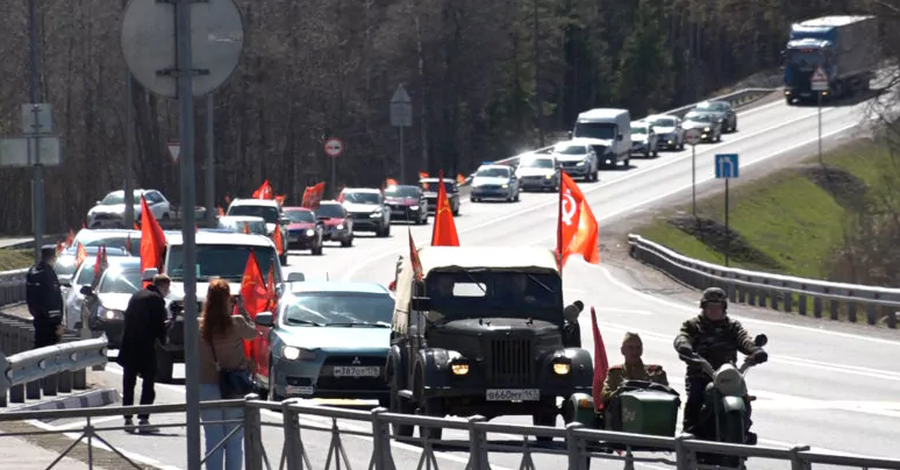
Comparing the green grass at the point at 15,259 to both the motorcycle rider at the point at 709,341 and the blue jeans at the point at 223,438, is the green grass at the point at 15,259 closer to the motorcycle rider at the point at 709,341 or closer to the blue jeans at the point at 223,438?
the motorcycle rider at the point at 709,341

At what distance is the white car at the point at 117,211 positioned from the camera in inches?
2377

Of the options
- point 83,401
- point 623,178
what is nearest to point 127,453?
point 83,401

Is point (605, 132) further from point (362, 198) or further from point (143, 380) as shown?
point (143, 380)

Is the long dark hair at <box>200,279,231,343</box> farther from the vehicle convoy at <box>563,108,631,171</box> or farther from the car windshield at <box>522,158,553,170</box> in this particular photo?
the vehicle convoy at <box>563,108,631,171</box>

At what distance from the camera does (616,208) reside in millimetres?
69750

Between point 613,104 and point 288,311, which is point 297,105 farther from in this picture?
point 288,311

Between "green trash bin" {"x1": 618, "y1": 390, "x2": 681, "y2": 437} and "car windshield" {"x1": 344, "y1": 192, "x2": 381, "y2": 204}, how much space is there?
50998 mm

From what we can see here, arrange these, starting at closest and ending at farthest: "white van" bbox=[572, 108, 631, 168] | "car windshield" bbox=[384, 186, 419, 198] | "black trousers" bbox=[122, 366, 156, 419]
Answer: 1. "black trousers" bbox=[122, 366, 156, 419]
2. "car windshield" bbox=[384, 186, 419, 198]
3. "white van" bbox=[572, 108, 631, 168]

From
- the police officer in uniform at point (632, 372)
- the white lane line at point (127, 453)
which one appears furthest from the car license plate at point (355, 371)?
the white lane line at point (127, 453)

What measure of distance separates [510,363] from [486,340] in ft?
1.00

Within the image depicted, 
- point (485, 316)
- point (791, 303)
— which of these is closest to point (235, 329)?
point (485, 316)

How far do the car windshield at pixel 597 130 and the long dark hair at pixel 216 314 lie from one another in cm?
6887

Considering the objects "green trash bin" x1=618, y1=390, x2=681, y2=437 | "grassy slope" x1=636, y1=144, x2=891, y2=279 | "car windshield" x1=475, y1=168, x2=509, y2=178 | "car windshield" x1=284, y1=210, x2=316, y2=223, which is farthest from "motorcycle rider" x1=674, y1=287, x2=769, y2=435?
"car windshield" x1=475, y1=168, x2=509, y2=178

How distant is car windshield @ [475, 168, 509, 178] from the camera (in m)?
76.3
